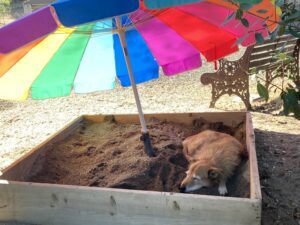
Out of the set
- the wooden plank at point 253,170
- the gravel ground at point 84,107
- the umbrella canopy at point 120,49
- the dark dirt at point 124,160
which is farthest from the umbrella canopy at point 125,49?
the gravel ground at point 84,107

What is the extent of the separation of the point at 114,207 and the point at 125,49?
1360mm

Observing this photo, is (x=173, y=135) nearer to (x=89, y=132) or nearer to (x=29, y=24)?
(x=89, y=132)

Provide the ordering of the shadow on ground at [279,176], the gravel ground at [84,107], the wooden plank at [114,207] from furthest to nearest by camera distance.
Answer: the gravel ground at [84,107] < the shadow on ground at [279,176] < the wooden plank at [114,207]

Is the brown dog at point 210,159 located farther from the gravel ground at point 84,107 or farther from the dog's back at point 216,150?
the gravel ground at point 84,107

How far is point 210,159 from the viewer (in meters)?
3.26

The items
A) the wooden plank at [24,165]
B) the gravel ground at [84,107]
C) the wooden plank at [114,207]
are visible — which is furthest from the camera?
the gravel ground at [84,107]

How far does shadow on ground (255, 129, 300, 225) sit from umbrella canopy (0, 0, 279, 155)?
4.07 ft

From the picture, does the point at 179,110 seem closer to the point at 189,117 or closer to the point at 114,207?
the point at 189,117

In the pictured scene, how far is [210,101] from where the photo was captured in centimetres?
757

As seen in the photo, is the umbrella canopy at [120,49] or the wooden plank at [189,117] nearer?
the umbrella canopy at [120,49]

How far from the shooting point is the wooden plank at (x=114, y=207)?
2.48 metres

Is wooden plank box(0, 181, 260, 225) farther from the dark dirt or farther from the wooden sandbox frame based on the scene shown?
the dark dirt

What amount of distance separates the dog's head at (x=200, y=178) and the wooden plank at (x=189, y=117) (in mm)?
1390

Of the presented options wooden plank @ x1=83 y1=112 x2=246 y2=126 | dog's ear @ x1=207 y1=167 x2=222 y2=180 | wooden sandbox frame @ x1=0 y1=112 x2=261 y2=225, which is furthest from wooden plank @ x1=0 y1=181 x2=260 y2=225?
wooden plank @ x1=83 y1=112 x2=246 y2=126
